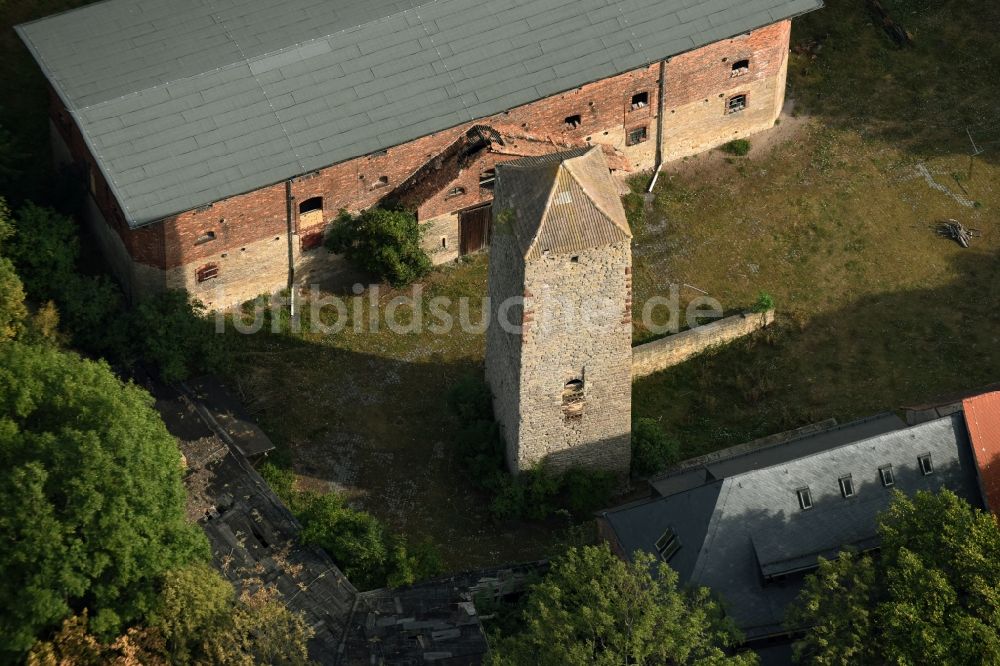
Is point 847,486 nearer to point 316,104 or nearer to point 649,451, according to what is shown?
point 649,451

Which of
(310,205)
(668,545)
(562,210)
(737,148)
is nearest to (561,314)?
(562,210)

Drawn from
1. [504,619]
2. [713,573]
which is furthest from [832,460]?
[504,619]

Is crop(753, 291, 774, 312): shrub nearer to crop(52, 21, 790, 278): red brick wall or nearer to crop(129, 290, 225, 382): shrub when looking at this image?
crop(52, 21, 790, 278): red brick wall

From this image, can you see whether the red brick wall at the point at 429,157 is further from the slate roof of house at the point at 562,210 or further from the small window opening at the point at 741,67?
the slate roof of house at the point at 562,210

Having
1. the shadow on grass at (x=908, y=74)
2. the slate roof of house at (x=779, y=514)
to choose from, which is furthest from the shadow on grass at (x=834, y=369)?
the shadow on grass at (x=908, y=74)

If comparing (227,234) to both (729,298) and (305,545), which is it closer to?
(305,545)

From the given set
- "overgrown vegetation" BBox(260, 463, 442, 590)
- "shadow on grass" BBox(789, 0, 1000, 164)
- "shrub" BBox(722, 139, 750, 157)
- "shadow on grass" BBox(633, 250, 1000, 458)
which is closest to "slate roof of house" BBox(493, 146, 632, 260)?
"overgrown vegetation" BBox(260, 463, 442, 590)

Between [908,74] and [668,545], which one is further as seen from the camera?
[908,74]
